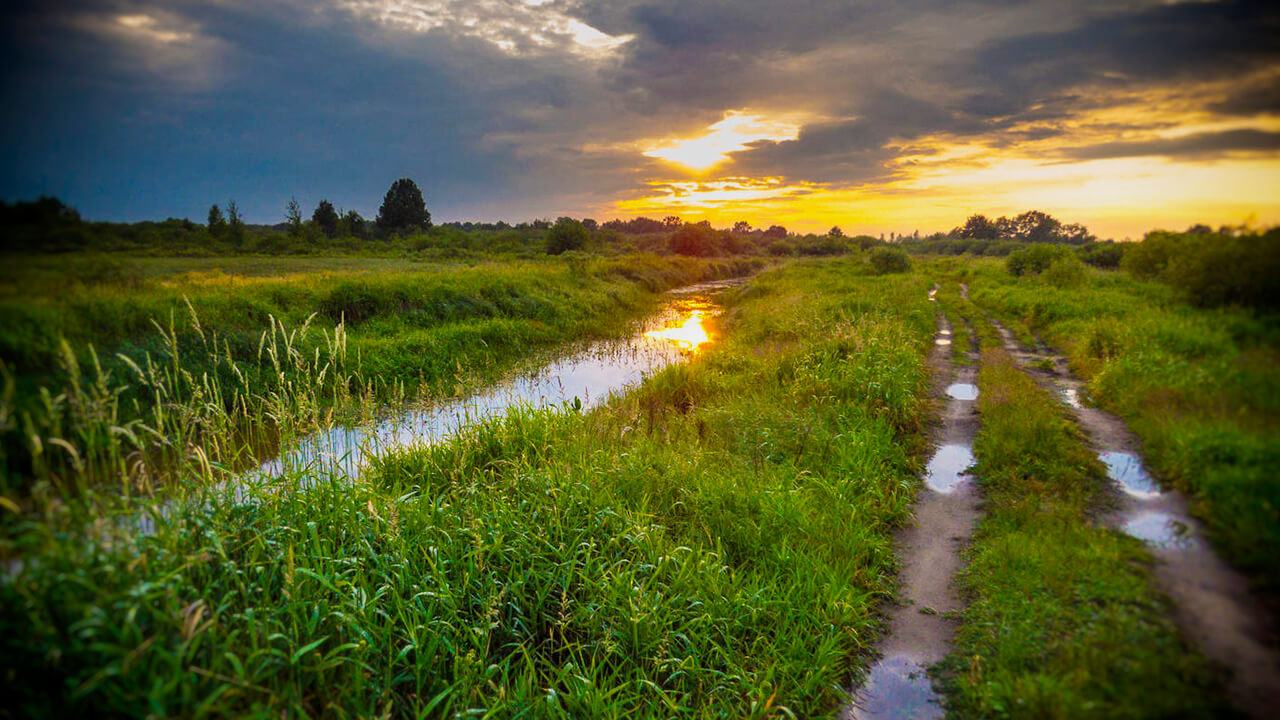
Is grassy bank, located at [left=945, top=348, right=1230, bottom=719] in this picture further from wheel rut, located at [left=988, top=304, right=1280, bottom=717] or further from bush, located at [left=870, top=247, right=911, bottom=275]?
bush, located at [left=870, top=247, right=911, bottom=275]

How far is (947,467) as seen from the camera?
7477 millimetres

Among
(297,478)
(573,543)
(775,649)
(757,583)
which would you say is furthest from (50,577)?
(757,583)

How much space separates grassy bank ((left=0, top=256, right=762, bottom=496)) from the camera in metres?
1.93

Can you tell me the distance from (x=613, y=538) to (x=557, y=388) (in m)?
8.99

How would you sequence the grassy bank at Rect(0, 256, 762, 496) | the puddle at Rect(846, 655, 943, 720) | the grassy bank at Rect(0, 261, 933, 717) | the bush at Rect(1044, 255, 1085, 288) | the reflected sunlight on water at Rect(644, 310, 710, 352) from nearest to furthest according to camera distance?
the grassy bank at Rect(0, 261, 933, 717) < the grassy bank at Rect(0, 256, 762, 496) < the puddle at Rect(846, 655, 943, 720) < the bush at Rect(1044, 255, 1085, 288) < the reflected sunlight on water at Rect(644, 310, 710, 352)

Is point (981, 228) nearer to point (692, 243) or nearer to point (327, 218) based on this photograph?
point (692, 243)

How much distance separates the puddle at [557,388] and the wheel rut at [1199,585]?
5.39 metres

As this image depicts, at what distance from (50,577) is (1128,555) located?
378cm

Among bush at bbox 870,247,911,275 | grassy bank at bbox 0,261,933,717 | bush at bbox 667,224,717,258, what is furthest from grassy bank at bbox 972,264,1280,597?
bush at bbox 667,224,717,258

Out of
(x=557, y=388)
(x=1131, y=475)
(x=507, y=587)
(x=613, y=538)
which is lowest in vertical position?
(x=557, y=388)

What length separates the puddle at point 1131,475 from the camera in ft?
6.38

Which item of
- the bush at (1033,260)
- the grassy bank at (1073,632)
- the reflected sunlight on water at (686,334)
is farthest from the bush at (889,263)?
the grassy bank at (1073,632)

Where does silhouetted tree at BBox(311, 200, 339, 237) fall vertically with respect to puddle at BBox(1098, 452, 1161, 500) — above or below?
above

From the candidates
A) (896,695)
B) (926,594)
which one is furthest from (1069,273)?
(896,695)
